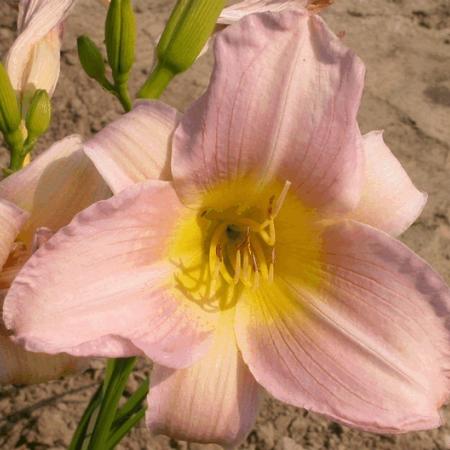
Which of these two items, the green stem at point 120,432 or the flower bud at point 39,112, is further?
the green stem at point 120,432

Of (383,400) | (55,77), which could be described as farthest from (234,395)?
(55,77)

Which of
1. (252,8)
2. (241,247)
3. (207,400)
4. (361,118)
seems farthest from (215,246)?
(361,118)

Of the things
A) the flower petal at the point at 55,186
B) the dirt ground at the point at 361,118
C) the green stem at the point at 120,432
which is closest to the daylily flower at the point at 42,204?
the flower petal at the point at 55,186

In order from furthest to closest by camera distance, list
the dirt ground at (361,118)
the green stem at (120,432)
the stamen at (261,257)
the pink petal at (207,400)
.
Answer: the dirt ground at (361,118) → the green stem at (120,432) → the stamen at (261,257) → the pink petal at (207,400)

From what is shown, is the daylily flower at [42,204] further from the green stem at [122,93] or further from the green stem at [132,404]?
the green stem at [132,404]

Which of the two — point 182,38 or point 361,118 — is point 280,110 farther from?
point 361,118

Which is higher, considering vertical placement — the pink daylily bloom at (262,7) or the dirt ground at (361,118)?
the pink daylily bloom at (262,7)

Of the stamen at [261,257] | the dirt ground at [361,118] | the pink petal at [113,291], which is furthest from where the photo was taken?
the dirt ground at [361,118]
